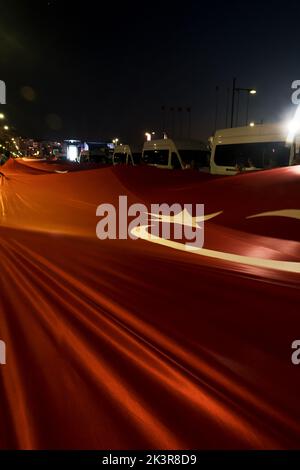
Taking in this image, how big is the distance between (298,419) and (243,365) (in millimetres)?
317

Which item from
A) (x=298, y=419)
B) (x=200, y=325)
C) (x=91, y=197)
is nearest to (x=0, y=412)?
(x=200, y=325)

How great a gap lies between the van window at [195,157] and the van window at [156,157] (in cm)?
84

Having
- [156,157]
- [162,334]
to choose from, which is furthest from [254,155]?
[162,334]

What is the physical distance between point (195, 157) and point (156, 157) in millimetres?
1980

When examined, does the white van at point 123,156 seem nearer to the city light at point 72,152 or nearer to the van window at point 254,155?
the van window at point 254,155

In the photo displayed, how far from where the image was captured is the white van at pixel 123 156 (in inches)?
838

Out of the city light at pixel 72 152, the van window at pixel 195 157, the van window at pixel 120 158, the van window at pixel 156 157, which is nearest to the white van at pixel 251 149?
the van window at pixel 195 157

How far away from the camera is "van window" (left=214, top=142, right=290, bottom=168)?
9461 millimetres

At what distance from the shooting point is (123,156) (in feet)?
73.5

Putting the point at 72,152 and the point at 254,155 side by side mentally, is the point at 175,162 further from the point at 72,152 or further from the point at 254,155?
the point at 72,152

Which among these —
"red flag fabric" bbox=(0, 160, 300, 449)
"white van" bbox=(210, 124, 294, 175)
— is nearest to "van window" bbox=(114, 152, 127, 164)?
"white van" bbox=(210, 124, 294, 175)

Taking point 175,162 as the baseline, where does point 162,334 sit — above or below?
below

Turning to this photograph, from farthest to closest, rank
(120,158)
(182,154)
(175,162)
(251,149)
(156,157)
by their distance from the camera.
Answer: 1. (120,158)
2. (156,157)
3. (175,162)
4. (182,154)
5. (251,149)

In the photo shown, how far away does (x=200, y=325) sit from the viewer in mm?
1947
